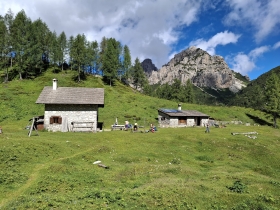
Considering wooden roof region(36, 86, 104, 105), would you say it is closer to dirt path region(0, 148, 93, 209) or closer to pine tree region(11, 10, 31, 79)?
dirt path region(0, 148, 93, 209)

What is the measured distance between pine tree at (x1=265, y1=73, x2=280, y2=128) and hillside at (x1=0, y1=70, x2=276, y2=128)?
6410 millimetres

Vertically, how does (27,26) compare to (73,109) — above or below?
above

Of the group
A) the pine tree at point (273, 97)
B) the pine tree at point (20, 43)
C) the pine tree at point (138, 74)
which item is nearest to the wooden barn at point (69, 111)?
the pine tree at point (20, 43)

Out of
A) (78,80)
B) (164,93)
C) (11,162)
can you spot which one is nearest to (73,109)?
(11,162)

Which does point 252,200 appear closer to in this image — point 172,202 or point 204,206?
point 204,206

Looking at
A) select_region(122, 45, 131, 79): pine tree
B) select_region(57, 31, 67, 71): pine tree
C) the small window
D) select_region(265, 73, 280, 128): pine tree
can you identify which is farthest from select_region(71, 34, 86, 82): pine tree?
select_region(265, 73, 280, 128): pine tree

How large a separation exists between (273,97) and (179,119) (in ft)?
126

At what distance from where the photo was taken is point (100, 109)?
205ft

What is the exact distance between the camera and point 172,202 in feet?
38.5

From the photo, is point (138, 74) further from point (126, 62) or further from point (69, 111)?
point (69, 111)

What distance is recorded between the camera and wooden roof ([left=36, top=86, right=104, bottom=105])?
38531 millimetres

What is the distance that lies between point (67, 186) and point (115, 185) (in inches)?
124

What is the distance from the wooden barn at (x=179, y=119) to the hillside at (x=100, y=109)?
2.83 m

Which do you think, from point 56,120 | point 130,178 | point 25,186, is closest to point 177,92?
point 56,120
